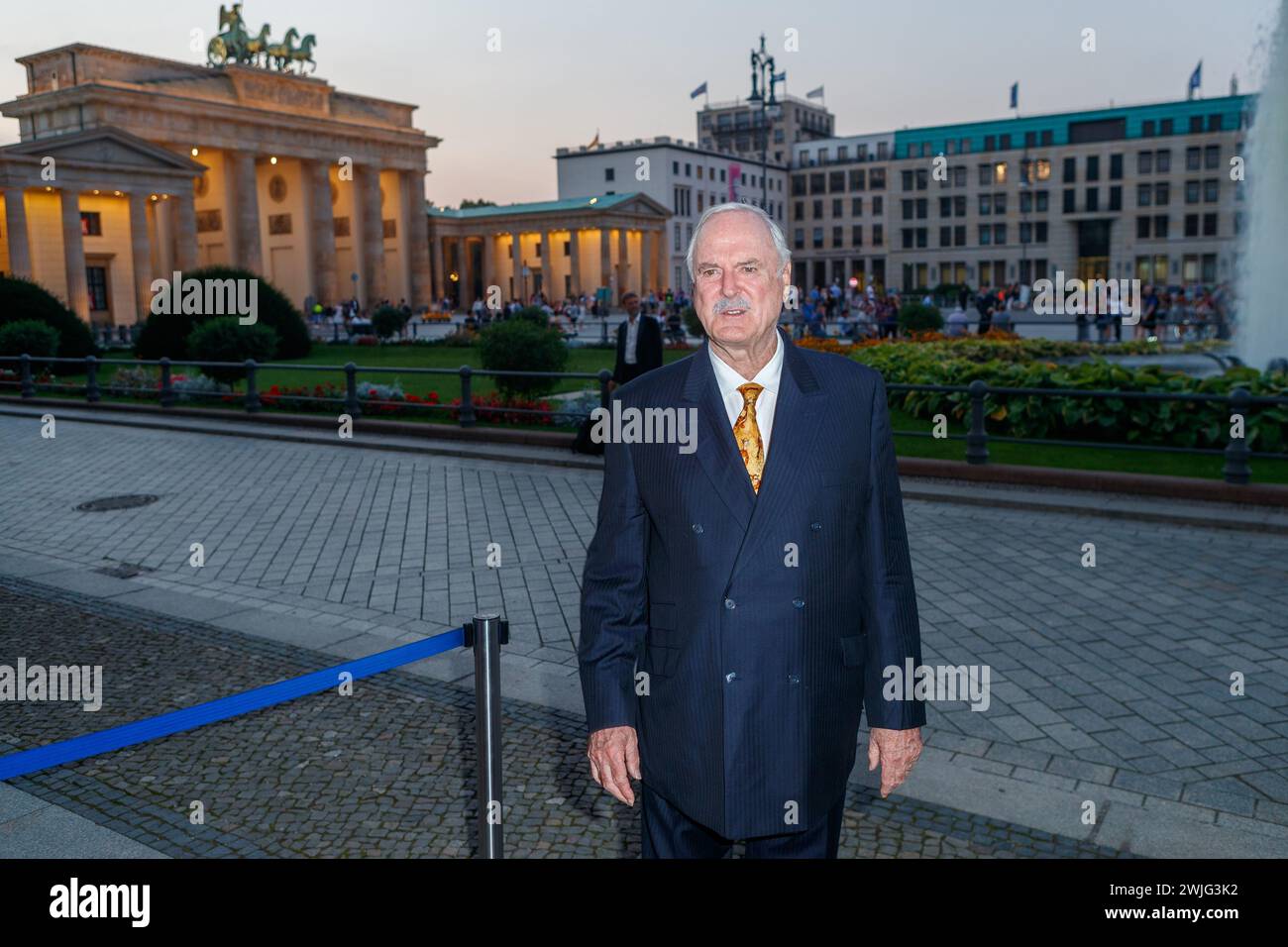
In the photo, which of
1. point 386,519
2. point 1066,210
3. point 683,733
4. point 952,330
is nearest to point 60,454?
point 386,519

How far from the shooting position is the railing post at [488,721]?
3512mm

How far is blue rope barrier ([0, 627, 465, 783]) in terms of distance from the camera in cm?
296

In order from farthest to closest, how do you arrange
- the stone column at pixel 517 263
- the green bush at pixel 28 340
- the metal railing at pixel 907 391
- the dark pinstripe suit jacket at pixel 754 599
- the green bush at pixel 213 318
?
1. the stone column at pixel 517 263
2. the green bush at pixel 213 318
3. the green bush at pixel 28 340
4. the metal railing at pixel 907 391
5. the dark pinstripe suit jacket at pixel 754 599

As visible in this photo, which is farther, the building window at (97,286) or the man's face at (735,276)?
the building window at (97,286)

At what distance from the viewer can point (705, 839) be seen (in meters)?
2.99

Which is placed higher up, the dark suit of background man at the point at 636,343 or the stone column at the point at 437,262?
the stone column at the point at 437,262

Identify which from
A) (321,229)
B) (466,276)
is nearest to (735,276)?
(321,229)

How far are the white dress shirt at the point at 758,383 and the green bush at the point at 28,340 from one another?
29.6 meters

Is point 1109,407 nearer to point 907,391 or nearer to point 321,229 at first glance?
point 907,391

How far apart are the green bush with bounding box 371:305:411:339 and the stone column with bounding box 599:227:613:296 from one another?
53.0 metres

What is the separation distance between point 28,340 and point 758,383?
30552mm

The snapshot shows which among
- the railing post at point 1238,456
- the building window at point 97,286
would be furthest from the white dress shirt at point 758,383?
the building window at point 97,286

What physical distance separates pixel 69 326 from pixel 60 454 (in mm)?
18912

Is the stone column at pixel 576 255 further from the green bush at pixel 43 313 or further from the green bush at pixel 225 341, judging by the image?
the green bush at pixel 225 341
